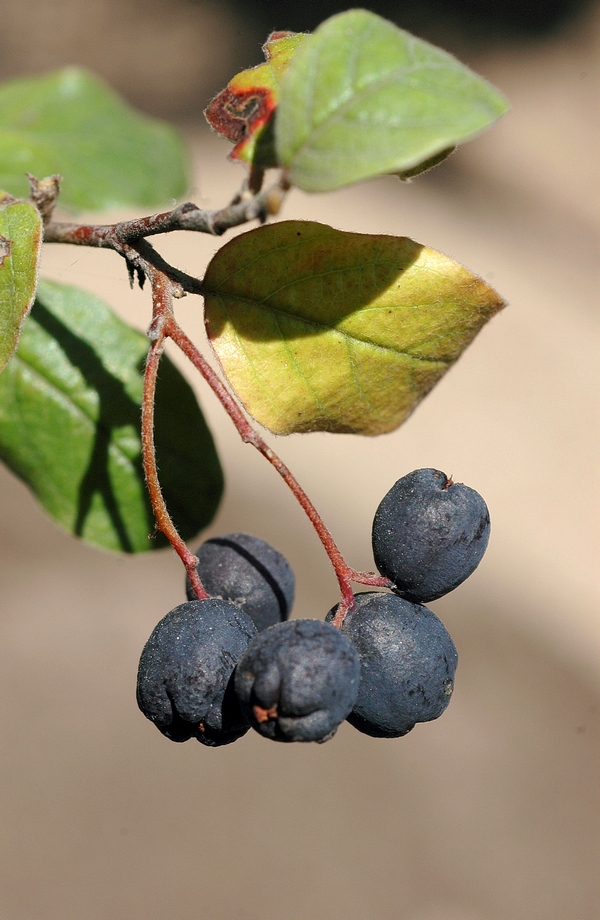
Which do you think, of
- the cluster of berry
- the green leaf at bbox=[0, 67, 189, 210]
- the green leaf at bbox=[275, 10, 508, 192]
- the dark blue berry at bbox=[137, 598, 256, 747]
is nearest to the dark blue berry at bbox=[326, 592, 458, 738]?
the cluster of berry

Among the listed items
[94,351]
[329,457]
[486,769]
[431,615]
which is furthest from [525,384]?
[431,615]

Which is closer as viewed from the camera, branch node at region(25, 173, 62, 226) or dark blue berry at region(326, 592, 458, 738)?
dark blue berry at region(326, 592, 458, 738)

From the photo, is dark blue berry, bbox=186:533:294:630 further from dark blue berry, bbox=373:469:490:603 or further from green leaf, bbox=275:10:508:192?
green leaf, bbox=275:10:508:192

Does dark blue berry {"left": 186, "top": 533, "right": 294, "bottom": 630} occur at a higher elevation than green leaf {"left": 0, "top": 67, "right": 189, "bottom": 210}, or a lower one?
lower

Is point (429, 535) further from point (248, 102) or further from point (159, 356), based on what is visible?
point (248, 102)

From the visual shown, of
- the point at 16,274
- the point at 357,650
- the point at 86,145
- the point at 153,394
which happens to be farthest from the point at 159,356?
the point at 86,145

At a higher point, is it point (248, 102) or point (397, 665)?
point (248, 102)
